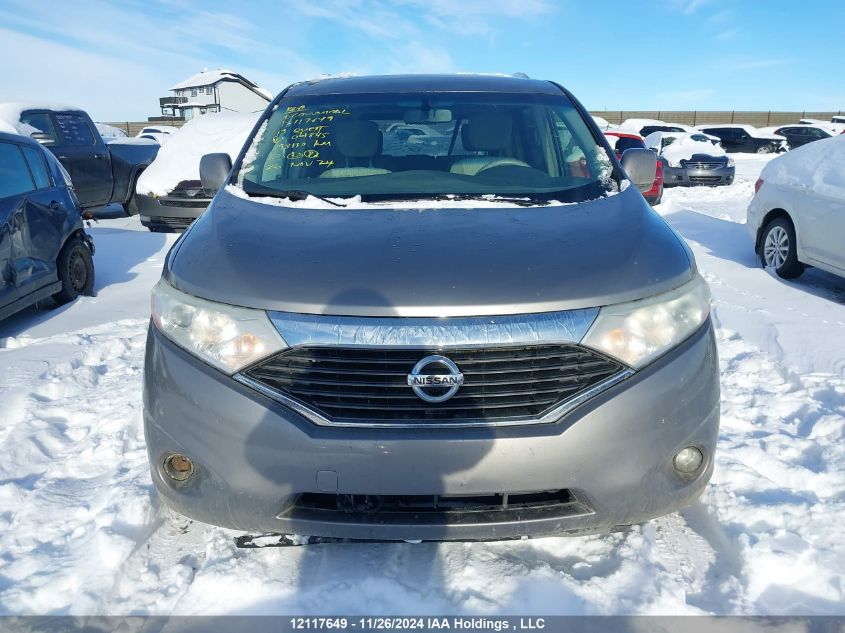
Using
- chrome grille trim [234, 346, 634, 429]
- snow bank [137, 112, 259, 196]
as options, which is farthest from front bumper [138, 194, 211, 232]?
chrome grille trim [234, 346, 634, 429]

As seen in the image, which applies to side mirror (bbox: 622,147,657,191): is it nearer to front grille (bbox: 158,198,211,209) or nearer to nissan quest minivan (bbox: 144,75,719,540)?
nissan quest minivan (bbox: 144,75,719,540)

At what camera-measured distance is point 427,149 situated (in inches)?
125

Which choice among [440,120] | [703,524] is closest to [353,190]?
[440,120]

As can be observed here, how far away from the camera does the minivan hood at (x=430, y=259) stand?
196 centimetres

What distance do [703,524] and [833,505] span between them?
0.59 metres

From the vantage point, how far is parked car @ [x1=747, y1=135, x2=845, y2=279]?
6.12 meters

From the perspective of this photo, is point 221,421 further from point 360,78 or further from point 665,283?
point 360,78

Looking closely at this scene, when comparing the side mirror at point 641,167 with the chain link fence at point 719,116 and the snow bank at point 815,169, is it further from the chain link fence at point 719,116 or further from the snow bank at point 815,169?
the chain link fence at point 719,116

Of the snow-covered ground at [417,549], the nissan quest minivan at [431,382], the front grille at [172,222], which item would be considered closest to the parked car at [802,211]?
the snow-covered ground at [417,549]

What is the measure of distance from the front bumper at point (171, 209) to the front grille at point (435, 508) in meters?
7.64

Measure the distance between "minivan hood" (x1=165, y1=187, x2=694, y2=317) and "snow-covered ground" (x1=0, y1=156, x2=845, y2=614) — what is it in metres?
0.95

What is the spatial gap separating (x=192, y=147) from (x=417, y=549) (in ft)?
30.2

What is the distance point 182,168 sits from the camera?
9.48 metres

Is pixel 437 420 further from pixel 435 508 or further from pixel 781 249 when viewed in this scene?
pixel 781 249
